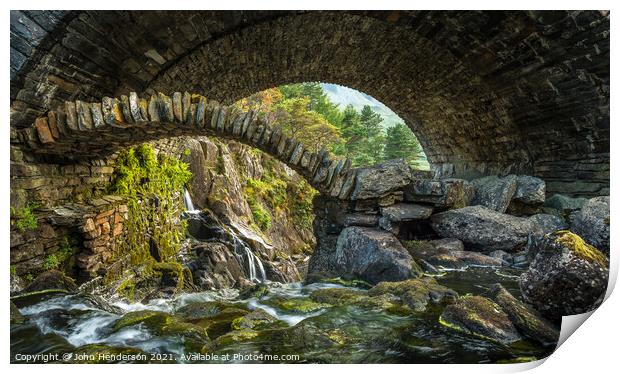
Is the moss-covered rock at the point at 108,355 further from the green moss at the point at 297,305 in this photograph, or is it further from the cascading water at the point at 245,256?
the cascading water at the point at 245,256

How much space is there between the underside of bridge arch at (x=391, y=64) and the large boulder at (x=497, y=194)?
1.16m

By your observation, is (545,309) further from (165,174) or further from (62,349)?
(165,174)

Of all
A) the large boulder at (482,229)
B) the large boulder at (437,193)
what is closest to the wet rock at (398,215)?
the large boulder at (437,193)

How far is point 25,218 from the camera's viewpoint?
3.46m

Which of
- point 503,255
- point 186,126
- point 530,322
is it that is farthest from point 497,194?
point 186,126

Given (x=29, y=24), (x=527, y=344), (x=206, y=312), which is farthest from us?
(x=29, y=24)

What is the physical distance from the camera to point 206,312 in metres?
2.73

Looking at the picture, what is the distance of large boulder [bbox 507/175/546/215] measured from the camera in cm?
498

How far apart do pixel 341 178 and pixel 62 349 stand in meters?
2.67

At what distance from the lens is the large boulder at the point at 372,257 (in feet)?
10.3

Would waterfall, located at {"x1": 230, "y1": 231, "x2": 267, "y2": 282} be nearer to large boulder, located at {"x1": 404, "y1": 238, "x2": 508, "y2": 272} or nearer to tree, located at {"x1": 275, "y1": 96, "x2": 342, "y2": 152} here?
large boulder, located at {"x1": 404, "y1": 238, "x2": 508, "y2": 272}

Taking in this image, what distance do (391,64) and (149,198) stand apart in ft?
18.3

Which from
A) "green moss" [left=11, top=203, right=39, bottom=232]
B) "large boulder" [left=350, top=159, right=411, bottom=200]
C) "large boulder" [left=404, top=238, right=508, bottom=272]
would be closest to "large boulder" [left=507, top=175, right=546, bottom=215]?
"large boulder" [left=404, top=238, right=508, bottom=272]

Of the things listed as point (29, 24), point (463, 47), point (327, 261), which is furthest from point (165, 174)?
point (463, 47)
